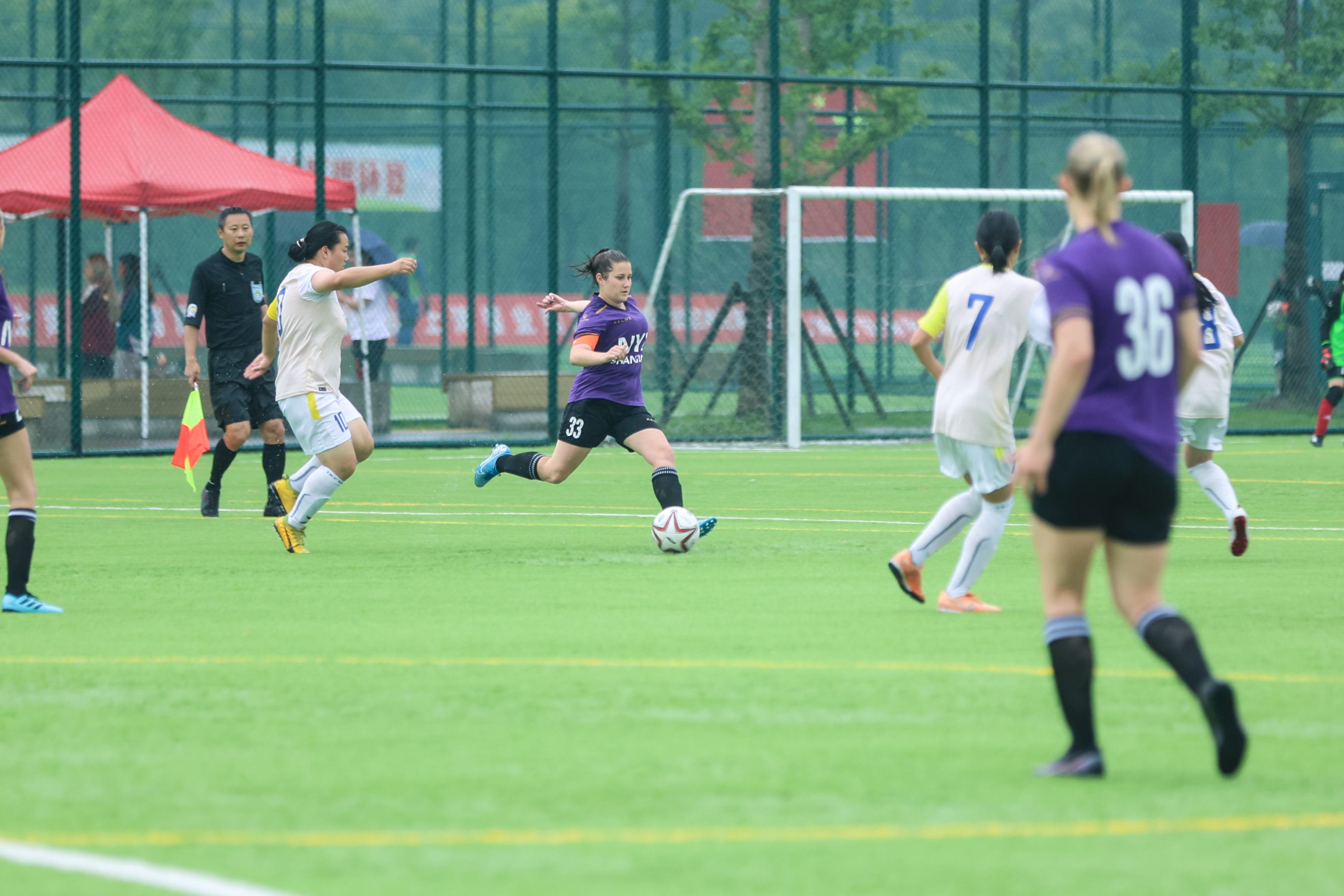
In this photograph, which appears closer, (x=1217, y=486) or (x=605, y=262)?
(x=1217, y=486)

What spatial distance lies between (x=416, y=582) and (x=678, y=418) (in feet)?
38.5

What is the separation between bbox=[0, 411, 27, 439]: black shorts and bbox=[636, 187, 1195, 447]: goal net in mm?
12790

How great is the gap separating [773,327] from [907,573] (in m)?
12.8

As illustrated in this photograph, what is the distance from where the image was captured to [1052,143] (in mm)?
38969

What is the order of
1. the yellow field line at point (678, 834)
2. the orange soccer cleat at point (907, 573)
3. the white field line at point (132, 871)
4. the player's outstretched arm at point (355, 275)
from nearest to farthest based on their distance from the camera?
the white field line at point (132, 871) < the yellow field line at point (678, 834) < the orange soccer cleat at point (907, 573) < the player's outstretched arm at point (355, 275)

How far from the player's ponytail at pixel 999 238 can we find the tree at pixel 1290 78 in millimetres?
17732

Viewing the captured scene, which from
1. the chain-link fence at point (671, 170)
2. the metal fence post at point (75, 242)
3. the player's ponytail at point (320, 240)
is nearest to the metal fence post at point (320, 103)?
the chain-link fence at point (671, 170)

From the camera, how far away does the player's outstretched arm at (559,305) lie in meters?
11.7

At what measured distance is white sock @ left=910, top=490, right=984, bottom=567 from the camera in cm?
834

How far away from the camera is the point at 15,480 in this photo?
8195 millimetres

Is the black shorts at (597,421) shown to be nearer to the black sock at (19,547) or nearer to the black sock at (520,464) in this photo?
the black sock at (520,464)

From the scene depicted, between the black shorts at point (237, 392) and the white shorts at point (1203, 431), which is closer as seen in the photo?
the white shorts at point (1203, 431)

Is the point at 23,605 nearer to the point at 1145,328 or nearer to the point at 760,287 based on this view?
the point at 1145,328

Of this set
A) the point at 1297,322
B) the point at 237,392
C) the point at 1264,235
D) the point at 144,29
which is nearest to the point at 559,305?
the point at 237,392
